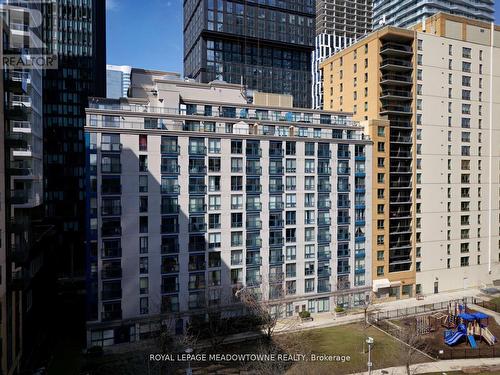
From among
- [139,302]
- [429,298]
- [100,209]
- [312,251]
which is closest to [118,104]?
[100,209]

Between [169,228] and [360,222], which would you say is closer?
[169,228]

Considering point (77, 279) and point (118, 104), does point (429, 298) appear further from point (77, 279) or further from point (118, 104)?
point (77, 279)

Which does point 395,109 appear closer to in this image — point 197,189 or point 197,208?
point 197,189

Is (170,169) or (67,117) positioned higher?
(67,117)

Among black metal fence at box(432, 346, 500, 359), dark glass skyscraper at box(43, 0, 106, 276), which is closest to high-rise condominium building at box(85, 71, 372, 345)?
black metal fence at box(432, 346, 500, 359)

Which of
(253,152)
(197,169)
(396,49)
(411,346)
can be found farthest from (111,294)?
(396,49)

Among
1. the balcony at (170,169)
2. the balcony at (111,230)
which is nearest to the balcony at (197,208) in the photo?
the balcony at (170,169)
